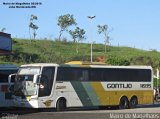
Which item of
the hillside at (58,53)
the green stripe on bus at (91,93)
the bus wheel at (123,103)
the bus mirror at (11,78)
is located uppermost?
the hillside at (58,53)

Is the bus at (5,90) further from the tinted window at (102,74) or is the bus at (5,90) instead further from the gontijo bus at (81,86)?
the tinted window at (102,74)

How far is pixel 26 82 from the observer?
26609 millimetres

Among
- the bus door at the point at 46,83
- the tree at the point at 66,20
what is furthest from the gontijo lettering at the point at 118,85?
the tree at the point at 66,20

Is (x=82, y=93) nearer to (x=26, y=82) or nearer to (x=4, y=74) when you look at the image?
(x=26, y=82)

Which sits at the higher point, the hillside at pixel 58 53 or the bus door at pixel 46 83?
the hillside at pixel 58 53

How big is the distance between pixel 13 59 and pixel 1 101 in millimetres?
40831

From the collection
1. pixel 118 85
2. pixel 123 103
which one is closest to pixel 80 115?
pixel 118 85

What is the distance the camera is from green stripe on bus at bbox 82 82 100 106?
28.9 m

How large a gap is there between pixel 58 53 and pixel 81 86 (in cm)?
5402

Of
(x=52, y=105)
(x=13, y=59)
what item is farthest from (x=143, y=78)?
(x=13, y=59)

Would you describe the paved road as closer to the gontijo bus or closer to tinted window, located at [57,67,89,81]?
the gontijo bus

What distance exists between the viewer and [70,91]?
91.9 feet

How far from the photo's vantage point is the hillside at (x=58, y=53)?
234ft

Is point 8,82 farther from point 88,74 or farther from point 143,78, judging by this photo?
point 143,78
